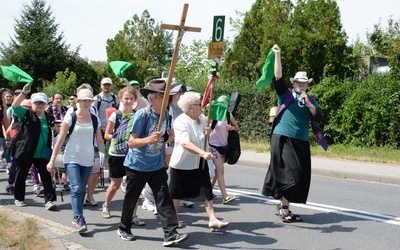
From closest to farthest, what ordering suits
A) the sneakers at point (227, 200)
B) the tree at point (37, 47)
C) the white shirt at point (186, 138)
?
1. the white shirt at point (186, 138)
2. the sneakers at point (227, 200)
3. the tree at point (37, 47)

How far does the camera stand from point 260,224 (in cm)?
669

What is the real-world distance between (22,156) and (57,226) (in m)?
1.67

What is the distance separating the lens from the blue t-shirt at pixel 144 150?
5535 mm

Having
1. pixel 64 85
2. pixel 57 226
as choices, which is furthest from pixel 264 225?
pixel 64 85

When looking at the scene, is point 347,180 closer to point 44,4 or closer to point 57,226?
point 57,226

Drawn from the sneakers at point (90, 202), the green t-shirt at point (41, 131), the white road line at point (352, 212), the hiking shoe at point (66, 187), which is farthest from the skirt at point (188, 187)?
the hiking shoe at point (66, 187)

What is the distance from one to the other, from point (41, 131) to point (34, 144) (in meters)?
0.23

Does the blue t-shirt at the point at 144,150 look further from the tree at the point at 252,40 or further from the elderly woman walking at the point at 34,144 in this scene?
the tree at the point at 252,40

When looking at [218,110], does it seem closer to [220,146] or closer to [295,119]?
[220,146]

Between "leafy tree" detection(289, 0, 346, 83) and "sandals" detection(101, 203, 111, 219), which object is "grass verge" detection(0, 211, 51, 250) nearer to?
"sandals" detection(101, 203, 111, 219)

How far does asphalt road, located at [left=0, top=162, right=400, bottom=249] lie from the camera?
18.9ft

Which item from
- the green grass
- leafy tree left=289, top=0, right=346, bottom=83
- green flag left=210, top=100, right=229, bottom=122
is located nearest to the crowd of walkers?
green flag left=210, top=100, right=229, bottom=122

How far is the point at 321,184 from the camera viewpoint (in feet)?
34.2

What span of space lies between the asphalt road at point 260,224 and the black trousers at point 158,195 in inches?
11.7
